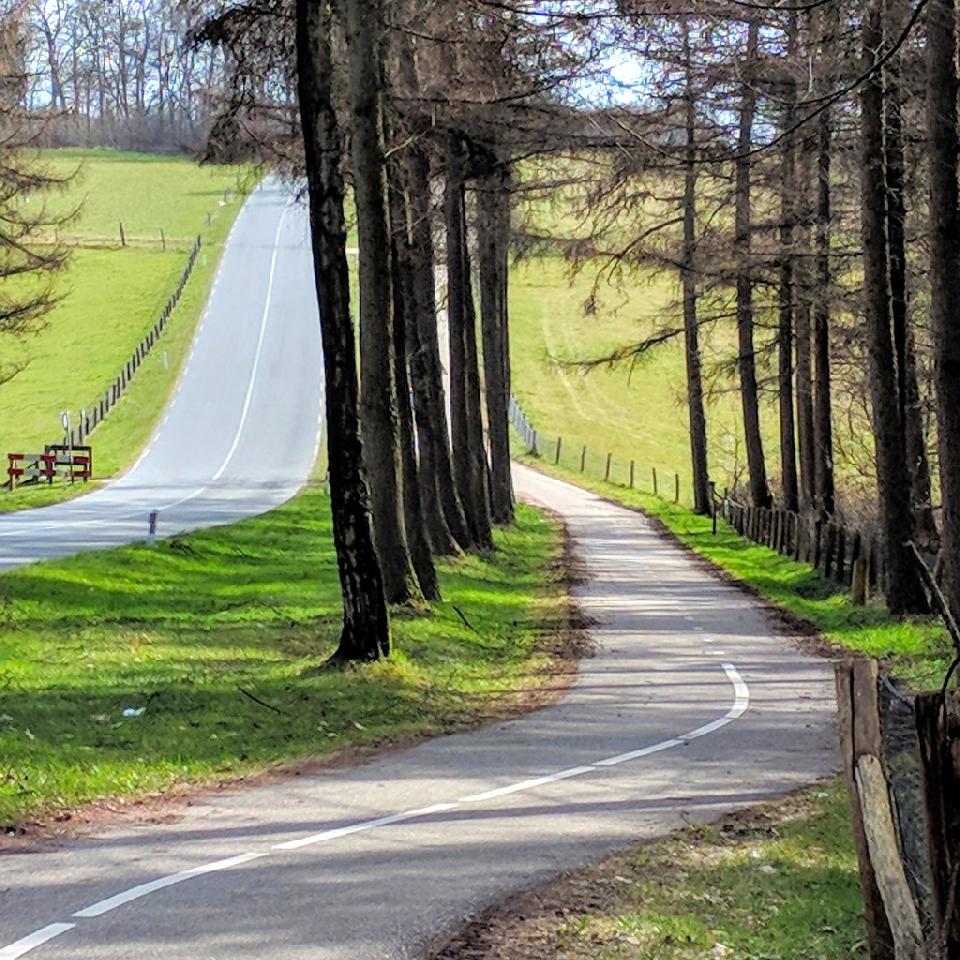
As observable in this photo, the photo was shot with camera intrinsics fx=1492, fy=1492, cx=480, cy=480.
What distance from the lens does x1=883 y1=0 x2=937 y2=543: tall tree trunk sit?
20281mm

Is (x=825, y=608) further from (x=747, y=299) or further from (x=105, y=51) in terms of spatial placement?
(x=105, y=51)

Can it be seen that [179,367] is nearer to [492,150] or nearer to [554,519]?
[554,519]

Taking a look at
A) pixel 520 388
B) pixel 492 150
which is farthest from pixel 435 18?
pixel 520 388

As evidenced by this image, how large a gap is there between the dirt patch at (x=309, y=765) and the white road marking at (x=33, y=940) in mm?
1852

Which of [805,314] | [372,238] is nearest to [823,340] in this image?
[805,314]

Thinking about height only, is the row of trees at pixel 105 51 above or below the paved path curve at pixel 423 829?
above

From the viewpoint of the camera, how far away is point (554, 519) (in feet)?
155

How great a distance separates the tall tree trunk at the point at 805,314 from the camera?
27.0m

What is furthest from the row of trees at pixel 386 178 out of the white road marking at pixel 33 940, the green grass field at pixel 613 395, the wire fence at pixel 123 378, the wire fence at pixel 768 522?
the green grass field at pixel 613 395

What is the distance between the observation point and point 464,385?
30.7 m

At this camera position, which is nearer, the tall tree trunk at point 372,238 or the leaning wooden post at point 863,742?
the leaning wooden post at point 863,742

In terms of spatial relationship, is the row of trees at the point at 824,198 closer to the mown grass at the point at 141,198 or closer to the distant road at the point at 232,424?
the distant road at the point at 232,424

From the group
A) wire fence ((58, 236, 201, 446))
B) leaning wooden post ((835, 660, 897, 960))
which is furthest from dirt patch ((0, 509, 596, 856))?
wire fence ((58, 236, 201, 446))

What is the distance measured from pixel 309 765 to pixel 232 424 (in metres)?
51.5
